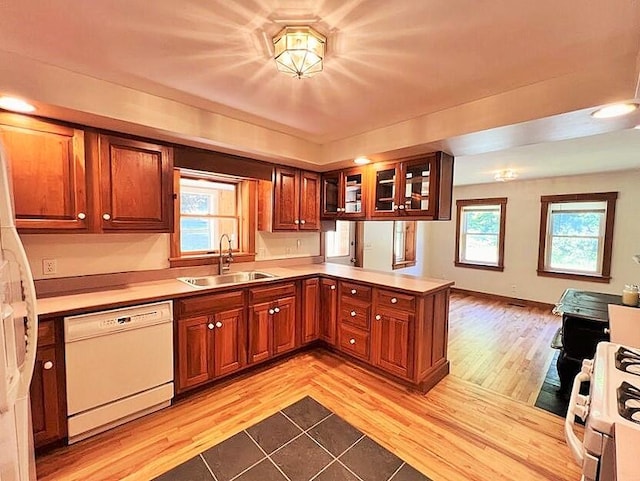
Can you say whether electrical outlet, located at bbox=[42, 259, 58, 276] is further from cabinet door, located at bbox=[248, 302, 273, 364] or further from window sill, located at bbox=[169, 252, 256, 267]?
cabinet door, located at bbox=[248, 302, 273, 364]

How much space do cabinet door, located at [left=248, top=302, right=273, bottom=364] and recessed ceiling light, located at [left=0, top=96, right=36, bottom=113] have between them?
6.79ft

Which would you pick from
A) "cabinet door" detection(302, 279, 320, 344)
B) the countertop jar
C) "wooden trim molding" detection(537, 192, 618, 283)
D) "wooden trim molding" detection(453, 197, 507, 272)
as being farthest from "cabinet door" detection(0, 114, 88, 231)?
"wooden trim molding" detection(537, 192, 618, 283)

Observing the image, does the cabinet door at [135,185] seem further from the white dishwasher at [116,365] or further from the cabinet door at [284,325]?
the cabinet door at [284,325]

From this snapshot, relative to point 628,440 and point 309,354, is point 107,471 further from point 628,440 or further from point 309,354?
point 628,440

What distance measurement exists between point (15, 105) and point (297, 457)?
9.05ft

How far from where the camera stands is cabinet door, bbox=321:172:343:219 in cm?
373

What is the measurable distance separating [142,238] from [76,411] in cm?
132

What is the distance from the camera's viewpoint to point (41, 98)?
1732 millimetres

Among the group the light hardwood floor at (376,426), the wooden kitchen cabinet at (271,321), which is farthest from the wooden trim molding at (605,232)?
the wooden kitchen cabinet at (271,321)

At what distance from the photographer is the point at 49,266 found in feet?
7.08

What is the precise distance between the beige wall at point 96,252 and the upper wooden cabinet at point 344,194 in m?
1.91

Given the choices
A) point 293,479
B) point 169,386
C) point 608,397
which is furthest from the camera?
point 169,386

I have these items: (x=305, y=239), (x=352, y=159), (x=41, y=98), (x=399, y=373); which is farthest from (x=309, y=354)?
(x=41, y=98)

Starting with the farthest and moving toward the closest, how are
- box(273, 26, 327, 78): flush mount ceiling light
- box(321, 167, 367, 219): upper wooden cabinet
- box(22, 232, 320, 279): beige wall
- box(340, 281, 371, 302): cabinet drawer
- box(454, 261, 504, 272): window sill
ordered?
box(454, 261, 504, 272): window sill, box(321, 167, 367, 219): upper wooden cabinet, box(340, 281, 371, 302): cabinet drawer, box(22, 232, 320, 279): beige wall, box(273, 26, 327, 78): flush mount ceiling light
